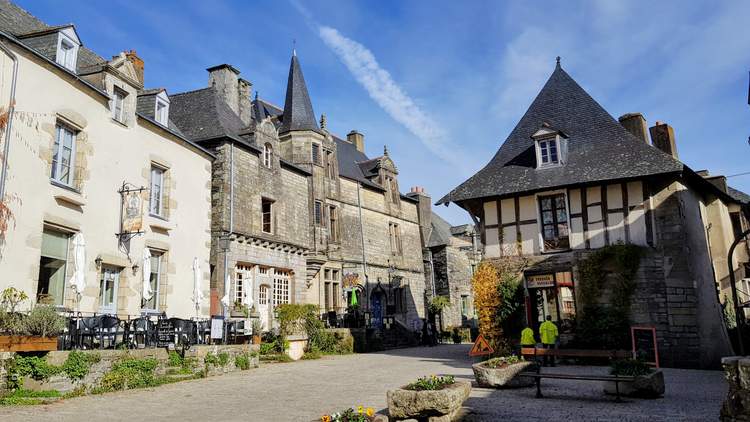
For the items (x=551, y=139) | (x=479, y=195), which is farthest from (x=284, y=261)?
(x=551, y=139)

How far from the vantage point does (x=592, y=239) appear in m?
15.2

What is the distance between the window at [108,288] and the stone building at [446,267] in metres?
20.5

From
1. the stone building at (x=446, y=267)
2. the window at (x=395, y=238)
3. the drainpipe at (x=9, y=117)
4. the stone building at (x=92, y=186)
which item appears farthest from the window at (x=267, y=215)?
the stone building at (x=446, y=267)

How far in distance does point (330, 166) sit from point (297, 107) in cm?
304

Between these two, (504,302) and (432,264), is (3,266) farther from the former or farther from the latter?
(432,264)

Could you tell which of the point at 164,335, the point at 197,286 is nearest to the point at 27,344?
the point at 164,335

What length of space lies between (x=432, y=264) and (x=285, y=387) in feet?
74.0

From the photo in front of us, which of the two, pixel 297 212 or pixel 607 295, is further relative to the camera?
pixel 297 212

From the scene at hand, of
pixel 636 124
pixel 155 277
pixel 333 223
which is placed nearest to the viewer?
pixel 155 277

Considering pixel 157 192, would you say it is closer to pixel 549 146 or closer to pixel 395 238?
pixel 549 146

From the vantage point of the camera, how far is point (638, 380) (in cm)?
830

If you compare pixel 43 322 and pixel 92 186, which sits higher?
pixel 92 186

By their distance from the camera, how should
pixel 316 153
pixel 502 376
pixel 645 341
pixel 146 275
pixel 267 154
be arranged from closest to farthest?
pixel 502 376
pixel 146 275
pixel 645 341
pixel 267 154
pixel 316 153

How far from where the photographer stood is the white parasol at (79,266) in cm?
1045
